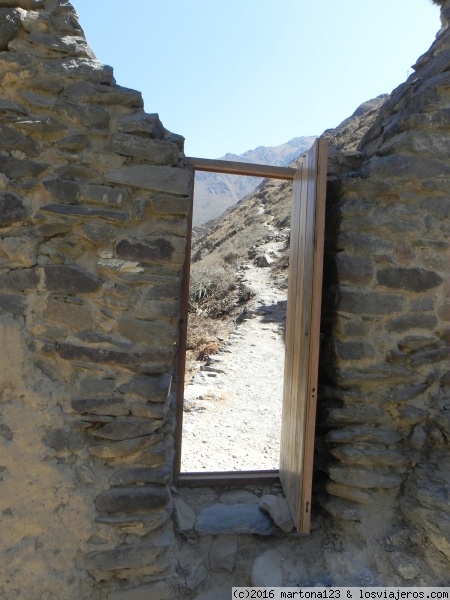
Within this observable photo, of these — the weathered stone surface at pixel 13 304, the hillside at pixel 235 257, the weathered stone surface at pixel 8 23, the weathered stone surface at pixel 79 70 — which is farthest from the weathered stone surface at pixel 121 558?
the hillside at pixel 235 257

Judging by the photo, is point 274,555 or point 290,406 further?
point 290,406

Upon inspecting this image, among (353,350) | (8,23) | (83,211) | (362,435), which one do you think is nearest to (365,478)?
(362,435)

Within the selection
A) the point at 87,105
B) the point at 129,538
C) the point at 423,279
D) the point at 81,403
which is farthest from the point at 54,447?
the point at 423,279

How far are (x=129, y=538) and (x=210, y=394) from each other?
3396mm

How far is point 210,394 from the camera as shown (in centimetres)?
568

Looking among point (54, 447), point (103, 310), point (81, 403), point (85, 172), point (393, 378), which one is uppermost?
point (85, 172)

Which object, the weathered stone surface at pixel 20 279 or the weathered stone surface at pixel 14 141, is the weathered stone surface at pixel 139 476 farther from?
the weathered stone surface at pixel 14 141

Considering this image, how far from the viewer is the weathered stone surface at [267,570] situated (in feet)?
7.84

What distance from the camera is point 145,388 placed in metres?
2.32

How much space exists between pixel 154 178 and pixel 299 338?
1198mm

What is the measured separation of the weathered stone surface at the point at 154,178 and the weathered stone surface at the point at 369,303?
103cm

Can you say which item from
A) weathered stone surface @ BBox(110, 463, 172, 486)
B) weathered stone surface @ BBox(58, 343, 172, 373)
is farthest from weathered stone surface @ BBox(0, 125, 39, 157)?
weathered stone surface @ BBox(110, 463, 172, 486)

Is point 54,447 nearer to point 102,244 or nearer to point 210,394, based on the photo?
point 102,244

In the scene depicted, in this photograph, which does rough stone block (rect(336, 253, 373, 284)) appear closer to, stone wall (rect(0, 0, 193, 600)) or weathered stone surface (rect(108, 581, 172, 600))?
stone wall (rect(0, 0, 193, 600))
